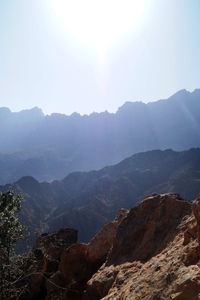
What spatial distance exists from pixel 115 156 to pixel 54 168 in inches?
1557

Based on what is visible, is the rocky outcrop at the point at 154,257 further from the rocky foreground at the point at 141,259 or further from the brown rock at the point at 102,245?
the brown rock at the point at 102,245

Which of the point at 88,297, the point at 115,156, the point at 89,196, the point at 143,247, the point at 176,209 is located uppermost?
the point at 115,156

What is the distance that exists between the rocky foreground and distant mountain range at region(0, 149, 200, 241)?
39325 millimetres

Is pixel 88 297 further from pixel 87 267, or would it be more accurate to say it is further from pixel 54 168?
pixel 54 168

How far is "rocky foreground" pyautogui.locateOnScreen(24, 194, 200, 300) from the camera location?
5172 mm

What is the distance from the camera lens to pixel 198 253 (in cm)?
554

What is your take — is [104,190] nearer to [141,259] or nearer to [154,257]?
[141,259]

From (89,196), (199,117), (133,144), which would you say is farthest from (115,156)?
(89,196)

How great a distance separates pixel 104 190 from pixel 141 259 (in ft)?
241

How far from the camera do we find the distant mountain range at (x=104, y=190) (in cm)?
6394

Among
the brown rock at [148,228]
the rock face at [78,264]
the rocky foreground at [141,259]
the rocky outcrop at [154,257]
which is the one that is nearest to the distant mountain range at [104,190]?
the rock face at [78,264]

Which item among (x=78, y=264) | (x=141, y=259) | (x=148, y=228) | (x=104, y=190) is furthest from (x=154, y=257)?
(x=104, y=190)

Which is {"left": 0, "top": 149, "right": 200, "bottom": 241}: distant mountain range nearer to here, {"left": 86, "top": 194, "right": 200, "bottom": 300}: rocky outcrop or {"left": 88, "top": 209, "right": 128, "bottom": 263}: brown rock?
{"left": 88, "top": 209, "right": 128, "bottom": 263}: brown rock

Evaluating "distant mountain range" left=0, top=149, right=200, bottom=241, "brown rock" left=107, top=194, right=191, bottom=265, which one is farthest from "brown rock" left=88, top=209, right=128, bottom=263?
"distant mountain range" left=0, top=149, right=200, bottom=241
